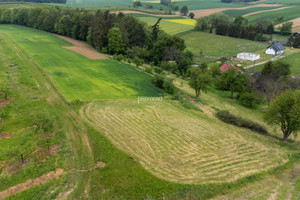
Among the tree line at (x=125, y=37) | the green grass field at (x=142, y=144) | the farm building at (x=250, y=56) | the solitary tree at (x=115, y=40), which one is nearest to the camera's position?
the green grass field at (x=142, y=144)

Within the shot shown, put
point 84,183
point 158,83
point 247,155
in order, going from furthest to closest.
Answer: point 158,83 < point 247,155 < point 84,183

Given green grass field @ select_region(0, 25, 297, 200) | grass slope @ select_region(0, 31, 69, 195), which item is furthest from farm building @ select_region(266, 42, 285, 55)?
grass slope @ select_region(0, 31, 69, 195)

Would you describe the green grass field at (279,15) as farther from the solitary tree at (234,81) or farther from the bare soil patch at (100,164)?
the bare soil patch at (100,164)

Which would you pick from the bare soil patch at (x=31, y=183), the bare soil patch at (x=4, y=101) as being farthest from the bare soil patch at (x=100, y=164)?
the bare soil patch at (x=4, y=101)

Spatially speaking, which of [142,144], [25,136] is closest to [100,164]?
[142,144]

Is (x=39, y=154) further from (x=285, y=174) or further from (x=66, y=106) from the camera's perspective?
(x=285, y=174)

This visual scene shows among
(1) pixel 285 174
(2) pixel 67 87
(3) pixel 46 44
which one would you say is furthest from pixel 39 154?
(3) pixel 46 44
